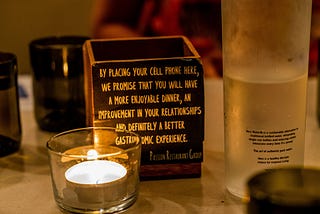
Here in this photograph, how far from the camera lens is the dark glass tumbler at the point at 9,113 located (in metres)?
0.92

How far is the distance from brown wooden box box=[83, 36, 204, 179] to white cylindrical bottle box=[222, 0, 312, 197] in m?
0.07

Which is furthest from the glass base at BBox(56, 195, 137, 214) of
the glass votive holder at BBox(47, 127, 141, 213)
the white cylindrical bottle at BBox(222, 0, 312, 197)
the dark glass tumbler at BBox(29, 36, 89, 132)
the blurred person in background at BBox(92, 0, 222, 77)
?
the blurred person in background at BBox(92, 0, 222, 77)

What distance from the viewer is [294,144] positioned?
0.74 metres

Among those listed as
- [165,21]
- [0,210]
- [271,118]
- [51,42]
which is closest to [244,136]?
[271,118]

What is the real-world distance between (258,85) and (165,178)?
0.62 feet

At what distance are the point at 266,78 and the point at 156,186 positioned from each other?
200 millimetres

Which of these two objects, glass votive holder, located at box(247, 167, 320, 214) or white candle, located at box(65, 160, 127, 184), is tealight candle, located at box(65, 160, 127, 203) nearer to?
white candle, located at box(65, 160, 127, 184)

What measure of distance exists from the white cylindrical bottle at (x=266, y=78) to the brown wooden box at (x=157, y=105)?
7cm

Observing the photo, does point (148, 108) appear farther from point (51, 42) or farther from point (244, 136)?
point (51, 42)

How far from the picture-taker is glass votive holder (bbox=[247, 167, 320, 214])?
1.68ft

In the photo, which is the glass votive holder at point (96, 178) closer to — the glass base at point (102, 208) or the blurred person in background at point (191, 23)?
the glass base at point (102, 208)

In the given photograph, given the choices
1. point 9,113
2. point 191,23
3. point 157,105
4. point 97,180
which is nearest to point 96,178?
point 97,180

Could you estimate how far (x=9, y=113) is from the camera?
3.06 feet

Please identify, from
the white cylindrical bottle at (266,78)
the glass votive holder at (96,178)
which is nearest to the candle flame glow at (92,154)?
the glass votive holder at (96,178)
